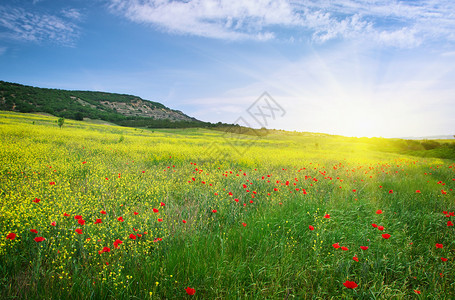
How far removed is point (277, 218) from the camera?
350 centimetres

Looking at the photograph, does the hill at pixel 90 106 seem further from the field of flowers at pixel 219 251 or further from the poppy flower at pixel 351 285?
the poppy flower at pixel 351 285

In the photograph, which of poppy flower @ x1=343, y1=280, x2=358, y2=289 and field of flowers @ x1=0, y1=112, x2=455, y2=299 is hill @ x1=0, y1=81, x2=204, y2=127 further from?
poppy flower @ x1=343, y1=280, x2=358, y2=289

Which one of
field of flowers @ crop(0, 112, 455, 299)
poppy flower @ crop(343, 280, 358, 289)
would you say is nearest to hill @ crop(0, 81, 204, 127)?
field of flowers @ crop(0, 112, 455, 299)

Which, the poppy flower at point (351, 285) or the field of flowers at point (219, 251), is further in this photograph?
the field of flowers at point (219, 251)

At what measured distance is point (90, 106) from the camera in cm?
12031

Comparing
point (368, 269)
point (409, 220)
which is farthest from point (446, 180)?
point (368, 269)

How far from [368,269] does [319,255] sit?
0.57 m

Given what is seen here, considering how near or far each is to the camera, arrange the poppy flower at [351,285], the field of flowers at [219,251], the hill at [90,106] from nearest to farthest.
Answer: the poppy flower at [351,285] → the field of flowers at [219,251] → the hill at [90,106]

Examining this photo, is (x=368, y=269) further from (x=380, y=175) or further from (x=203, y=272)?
(x=380, y=175)

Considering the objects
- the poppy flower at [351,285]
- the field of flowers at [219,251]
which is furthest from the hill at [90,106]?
the poppy flower at [351,285]

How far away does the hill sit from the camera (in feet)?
242

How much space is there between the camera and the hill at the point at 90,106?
242 ft

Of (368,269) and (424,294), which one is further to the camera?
(368,269)

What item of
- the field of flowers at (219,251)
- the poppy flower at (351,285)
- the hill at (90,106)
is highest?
the hill at (90,106)
